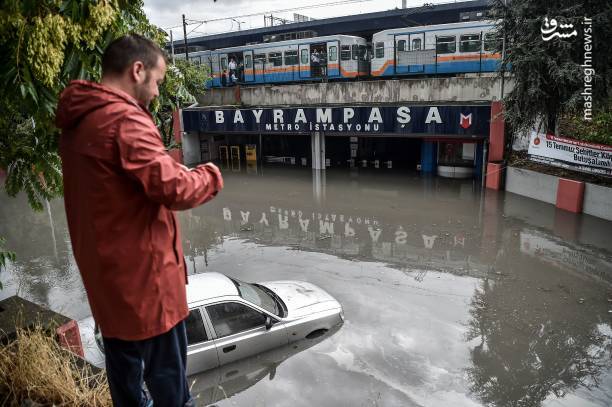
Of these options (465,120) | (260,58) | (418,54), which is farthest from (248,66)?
(465,120)

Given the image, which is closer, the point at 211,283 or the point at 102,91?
the point at 102,91

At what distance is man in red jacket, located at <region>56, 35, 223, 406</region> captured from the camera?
5.74 ft

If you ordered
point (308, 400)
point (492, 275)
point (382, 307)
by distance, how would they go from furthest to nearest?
point (492, 275) → point (382, 307) → point (308, 400)

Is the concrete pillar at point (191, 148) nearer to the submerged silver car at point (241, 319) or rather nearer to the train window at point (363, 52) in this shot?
the train window at point (363, 52)

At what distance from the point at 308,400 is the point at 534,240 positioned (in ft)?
30.8

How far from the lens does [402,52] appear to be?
25.8 metres

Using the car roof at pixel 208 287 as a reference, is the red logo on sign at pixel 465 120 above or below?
above

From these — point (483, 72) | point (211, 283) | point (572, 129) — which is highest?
point (483, 72)

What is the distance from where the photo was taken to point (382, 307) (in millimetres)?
9094

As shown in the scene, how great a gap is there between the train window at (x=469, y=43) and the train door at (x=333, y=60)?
7000mm

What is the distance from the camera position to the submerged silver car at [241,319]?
671 cm

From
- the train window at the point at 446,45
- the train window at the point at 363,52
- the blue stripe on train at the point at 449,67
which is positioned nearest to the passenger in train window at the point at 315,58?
the train window at the point at 363,52

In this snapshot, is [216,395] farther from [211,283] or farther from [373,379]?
Answer: [373,379]

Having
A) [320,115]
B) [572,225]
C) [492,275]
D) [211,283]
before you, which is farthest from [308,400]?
[320,115]
